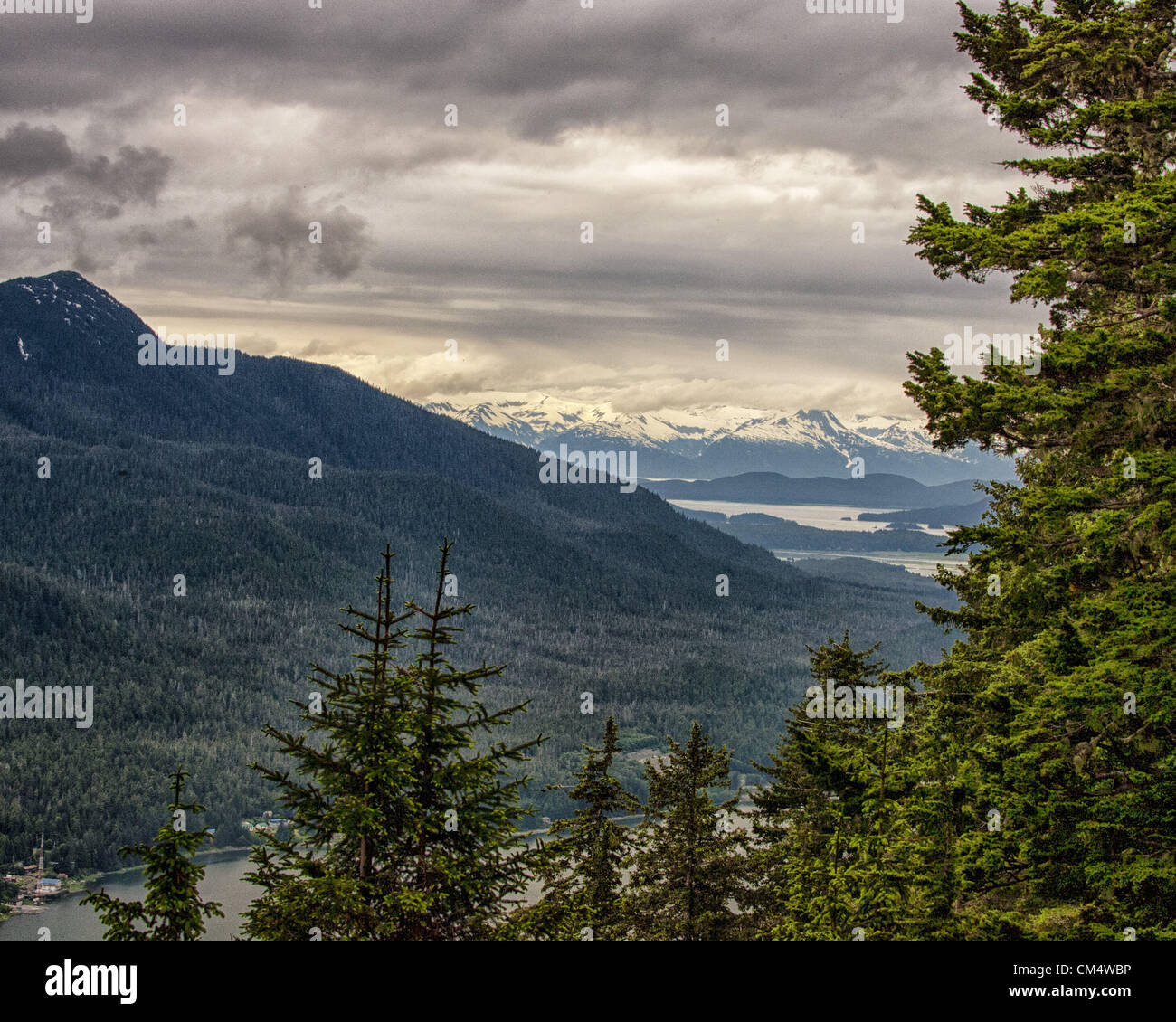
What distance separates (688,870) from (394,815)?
16.8m

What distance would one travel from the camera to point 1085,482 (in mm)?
17234

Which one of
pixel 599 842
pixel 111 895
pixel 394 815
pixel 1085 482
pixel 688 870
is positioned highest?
pixel 1085 482

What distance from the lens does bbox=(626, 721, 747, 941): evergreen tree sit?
3039cm

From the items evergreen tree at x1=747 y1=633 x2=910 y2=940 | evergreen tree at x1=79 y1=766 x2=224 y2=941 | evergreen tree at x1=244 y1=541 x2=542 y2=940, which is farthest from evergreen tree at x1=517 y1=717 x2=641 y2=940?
evergreen tree at x1=79 y1=766 x2=224 y2=941

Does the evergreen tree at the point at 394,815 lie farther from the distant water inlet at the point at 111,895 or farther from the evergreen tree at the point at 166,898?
the distant water inlet at the point at 111,895

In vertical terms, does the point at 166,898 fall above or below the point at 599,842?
above

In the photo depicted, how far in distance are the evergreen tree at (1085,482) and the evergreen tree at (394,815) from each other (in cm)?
829

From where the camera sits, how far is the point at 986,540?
1616cm

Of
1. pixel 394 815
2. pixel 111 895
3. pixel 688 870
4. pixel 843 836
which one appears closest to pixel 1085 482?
pixel 843 836

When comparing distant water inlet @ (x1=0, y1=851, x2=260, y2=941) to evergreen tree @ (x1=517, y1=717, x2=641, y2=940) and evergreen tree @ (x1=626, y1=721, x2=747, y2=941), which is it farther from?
evergreen tree @ (x1=626, y1=721, x2=747, y2=941)

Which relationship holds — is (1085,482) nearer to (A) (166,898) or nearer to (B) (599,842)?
(A) (166,898)

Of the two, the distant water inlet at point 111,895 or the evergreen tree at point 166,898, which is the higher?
the evergreen tree at point 166,898

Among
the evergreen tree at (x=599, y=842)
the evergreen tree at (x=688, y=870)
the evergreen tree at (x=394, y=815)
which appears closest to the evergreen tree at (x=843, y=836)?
the evergreen tree at (x=688, y=870)

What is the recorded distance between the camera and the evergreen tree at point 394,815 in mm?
15602
